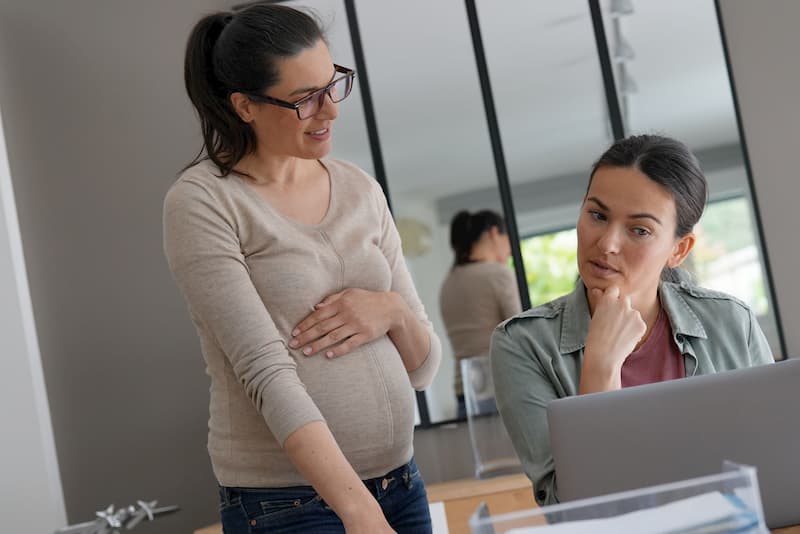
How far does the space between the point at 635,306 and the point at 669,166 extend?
24 centimetres

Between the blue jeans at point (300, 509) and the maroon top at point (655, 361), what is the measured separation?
1.40ft

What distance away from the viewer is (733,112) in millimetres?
3180

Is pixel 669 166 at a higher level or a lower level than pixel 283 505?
higher

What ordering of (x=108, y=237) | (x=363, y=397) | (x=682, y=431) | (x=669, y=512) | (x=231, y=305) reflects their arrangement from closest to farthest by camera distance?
(x=669, y=512), (x=682, y=431), (x=231, y=305), (x=363, y=397), (x=108, y=237)

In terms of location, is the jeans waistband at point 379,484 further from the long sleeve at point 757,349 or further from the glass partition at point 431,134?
the glass partition at point 431,134

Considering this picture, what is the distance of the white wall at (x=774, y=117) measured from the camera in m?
3.14

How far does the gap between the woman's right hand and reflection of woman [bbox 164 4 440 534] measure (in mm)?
273

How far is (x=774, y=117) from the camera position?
3.17 meters

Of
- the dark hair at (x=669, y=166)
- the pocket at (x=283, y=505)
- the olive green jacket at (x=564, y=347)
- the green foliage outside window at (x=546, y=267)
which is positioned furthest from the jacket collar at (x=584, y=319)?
the green foliage outside window at (x=546, y=267)

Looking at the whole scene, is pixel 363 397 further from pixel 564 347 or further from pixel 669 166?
pixel 669 166

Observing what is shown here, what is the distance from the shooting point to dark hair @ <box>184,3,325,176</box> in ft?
4.91

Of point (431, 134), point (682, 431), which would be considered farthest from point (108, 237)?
point (682, 431)

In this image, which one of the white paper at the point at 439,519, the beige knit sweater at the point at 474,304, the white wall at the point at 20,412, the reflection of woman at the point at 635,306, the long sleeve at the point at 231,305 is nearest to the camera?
the long sleeve at the point at 231,305

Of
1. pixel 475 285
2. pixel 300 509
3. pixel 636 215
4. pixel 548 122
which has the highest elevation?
pixel 548 122
